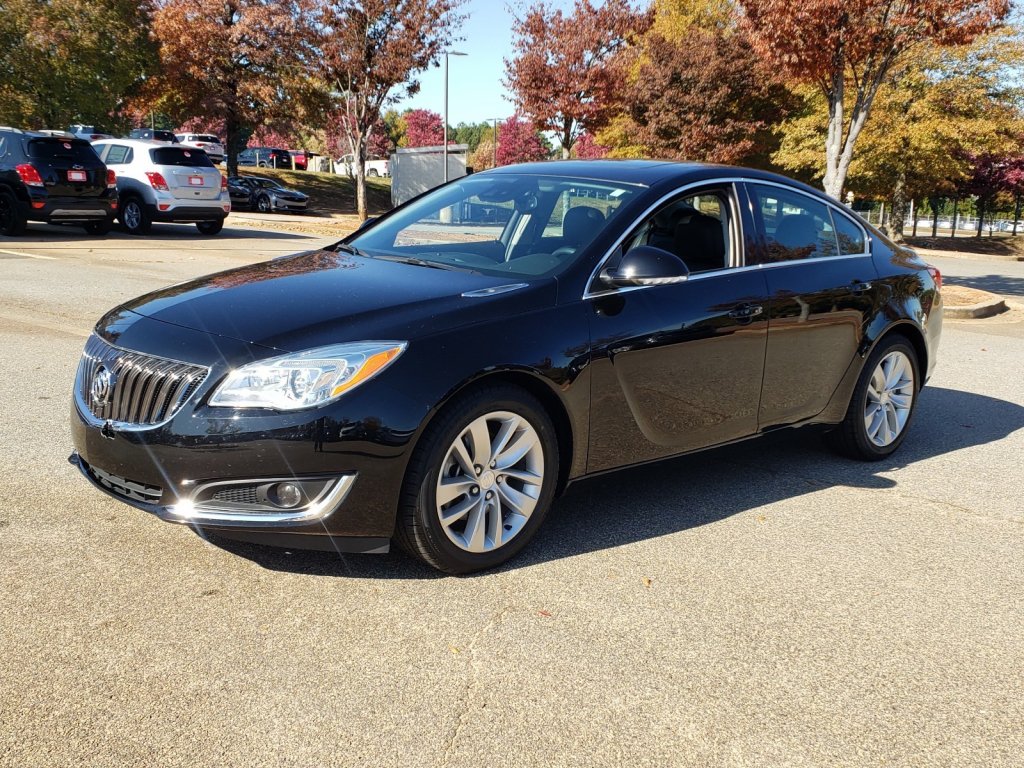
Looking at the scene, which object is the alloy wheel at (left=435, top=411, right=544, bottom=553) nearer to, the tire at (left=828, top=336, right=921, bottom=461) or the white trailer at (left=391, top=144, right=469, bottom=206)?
the tire at (left=828, top=336, right=921, bottom=461)

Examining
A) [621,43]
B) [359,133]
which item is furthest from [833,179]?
[621,43]

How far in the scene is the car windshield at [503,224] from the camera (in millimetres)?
4215

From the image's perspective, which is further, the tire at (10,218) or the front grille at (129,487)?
the tire at (10,218)

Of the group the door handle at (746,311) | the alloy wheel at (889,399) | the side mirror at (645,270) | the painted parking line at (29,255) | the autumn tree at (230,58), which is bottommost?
the alloy wheel at (889,399)

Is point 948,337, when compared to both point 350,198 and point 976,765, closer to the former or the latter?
point 976,765

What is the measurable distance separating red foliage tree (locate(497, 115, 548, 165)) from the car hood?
78209 mm

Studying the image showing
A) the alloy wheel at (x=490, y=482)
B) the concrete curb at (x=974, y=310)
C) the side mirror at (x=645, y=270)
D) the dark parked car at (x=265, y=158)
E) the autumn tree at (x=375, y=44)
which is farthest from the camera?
the dark parked car at (x=265, y=158)

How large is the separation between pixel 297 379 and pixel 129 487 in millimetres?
795

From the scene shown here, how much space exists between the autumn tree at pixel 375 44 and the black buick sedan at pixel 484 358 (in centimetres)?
2515

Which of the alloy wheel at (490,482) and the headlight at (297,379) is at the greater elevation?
the headlight at (297,379)

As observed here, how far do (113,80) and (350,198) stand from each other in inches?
444

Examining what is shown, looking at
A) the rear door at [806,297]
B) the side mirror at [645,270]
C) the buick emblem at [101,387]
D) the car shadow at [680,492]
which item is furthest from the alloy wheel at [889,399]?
the buick emblem at [101,387]

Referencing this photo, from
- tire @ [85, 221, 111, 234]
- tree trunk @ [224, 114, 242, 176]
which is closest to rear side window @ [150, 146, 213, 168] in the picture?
tire @ [85, 221, 111, 234]

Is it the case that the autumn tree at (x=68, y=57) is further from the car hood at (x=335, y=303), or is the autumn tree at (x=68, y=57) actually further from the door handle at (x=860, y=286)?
the door handle at (x=860, y=286)
